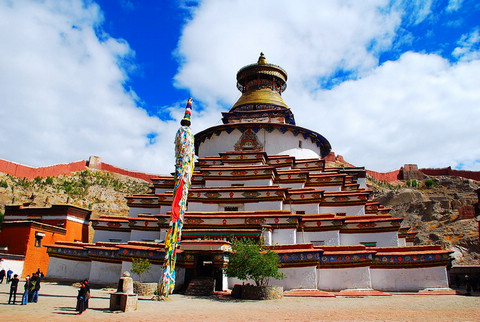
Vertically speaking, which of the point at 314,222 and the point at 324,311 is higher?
the point at 314,222

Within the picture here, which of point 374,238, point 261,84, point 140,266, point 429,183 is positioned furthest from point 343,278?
point 429,183

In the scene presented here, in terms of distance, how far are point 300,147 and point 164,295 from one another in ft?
50.3

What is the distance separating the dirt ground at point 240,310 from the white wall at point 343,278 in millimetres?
2657

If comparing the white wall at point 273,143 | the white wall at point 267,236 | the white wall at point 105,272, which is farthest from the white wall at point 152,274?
the white wall at point 273,143

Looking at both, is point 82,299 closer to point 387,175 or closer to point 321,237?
point 321,237

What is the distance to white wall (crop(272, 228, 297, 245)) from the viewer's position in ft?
51.5

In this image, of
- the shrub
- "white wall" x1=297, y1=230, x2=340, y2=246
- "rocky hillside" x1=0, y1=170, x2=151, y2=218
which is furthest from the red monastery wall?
the shrub

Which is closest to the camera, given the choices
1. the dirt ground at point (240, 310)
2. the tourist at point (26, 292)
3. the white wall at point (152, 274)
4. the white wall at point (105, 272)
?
the dirt ground at point (240, 310)

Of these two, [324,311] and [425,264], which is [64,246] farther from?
[425,264]

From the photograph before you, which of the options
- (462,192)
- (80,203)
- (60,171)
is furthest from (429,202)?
(60,171)

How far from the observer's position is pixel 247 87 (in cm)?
2895

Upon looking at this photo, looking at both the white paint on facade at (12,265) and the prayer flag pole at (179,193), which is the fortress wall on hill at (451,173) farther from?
the white paint on facade at (12,265)

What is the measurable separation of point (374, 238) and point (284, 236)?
4.35m

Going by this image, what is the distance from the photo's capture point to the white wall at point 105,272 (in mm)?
15648
